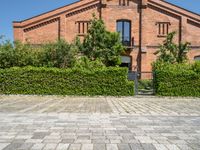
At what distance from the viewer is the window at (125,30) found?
32.8 meters

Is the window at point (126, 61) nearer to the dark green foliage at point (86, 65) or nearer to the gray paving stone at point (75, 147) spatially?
the dark green foliage at point (86, 65)

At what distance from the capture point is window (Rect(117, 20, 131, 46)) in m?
32.8

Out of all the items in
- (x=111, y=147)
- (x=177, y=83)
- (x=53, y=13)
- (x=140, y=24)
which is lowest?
(x=111, y=147)

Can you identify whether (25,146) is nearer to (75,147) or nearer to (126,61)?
(75,147)

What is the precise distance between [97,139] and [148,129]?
183 centimetres

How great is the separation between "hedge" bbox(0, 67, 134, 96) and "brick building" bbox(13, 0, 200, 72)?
1242 cm

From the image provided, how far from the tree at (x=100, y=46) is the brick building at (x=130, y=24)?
5660 millimetres

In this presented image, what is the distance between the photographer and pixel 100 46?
2636cm

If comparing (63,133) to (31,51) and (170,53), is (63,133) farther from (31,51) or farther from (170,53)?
(170,53)

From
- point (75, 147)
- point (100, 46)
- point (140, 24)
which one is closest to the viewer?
point (75, 147)

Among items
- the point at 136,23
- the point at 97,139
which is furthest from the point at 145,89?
the point at 97,139

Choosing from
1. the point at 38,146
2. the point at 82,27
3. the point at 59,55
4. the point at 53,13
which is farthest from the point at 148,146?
the point at 53,13

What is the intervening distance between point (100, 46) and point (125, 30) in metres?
7.66

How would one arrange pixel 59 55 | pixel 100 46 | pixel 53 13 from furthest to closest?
pixel 53 13, pixel 100 46, pixel 59 55
